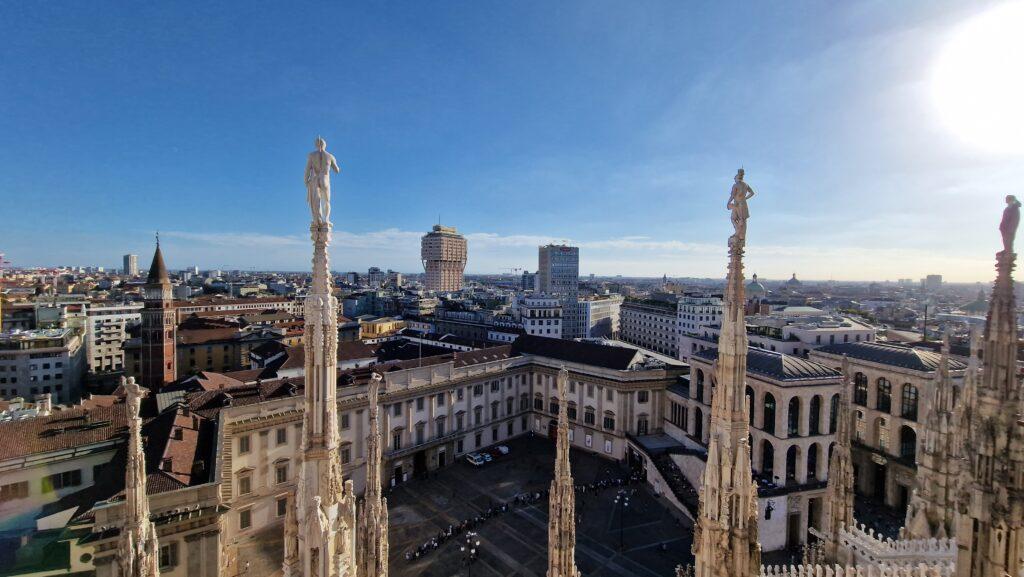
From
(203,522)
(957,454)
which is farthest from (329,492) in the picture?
(203,522)

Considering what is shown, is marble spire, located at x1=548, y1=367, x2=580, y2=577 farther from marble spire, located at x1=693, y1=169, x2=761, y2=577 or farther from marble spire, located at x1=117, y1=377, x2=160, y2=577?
marble spire, located at x1=117, y1=377, x2=160, y2=577

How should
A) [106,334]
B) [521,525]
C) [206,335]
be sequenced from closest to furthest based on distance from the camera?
[521,525] < [206,335] < [106,334]

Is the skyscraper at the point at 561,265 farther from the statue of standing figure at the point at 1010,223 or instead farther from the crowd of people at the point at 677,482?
the statue of standing figure at the point at 1010,223

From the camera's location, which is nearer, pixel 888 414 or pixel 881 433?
pixel 888 414

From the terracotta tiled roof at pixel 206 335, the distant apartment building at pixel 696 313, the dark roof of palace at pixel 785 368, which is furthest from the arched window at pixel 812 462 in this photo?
the terracotta tiled roof at pixel 206 335

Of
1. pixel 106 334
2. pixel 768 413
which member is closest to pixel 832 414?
pixel 768 413

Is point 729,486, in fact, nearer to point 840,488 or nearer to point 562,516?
point 562,516
